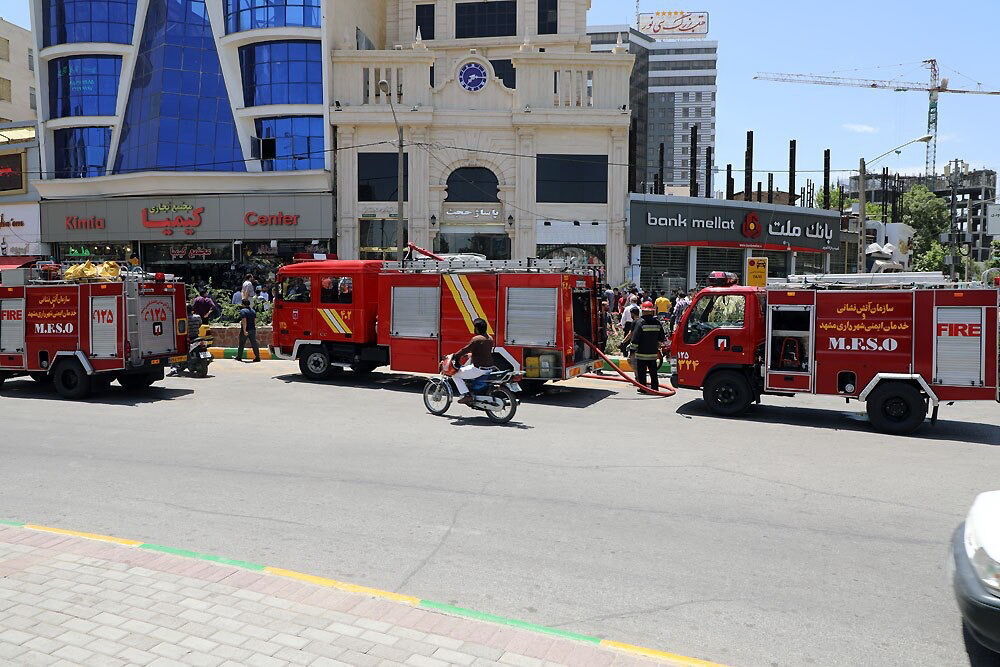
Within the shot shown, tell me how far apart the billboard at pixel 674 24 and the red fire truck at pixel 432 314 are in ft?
457

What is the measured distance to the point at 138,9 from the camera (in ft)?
119

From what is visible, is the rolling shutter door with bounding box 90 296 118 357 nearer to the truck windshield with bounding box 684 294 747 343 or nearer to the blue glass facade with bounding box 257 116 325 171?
the truck windshield with bounding box 684 294 747 343

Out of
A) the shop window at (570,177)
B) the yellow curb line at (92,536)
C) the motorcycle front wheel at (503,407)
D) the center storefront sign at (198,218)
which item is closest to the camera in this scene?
the yellow curb line at (92,536)

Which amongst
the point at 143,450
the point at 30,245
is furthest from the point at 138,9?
the point at 143,450

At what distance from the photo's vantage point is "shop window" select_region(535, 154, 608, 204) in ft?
114

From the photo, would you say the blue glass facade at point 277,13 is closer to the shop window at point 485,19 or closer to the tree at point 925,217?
the shop window at point 485,19

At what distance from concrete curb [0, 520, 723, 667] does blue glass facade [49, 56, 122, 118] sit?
3638 centimetres

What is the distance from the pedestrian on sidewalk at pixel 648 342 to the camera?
15188 mm

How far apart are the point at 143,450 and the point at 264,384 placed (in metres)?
6.51

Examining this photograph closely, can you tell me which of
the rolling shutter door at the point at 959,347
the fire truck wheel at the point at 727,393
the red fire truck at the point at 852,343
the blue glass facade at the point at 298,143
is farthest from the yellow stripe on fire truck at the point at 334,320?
the blue glass facade at the point at 298,143

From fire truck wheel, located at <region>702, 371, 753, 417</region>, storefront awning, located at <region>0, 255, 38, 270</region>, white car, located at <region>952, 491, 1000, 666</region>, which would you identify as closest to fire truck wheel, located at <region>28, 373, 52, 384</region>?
fire truck wheel, located at <region>702, 371, 753, 417</region>

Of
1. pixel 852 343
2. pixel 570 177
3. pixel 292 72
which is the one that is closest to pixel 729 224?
pixel 570 177

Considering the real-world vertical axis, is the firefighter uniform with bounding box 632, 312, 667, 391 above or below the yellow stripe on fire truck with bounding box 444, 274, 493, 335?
below

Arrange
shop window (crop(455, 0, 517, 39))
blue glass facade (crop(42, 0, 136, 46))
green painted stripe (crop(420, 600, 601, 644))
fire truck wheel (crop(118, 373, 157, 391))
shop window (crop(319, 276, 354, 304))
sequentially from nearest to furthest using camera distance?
green painted stripe (crop(420, 600, 601, 644))
fire truck wheel (crop(118, 373, 157, 391))
shop window (crop(319, 276, 354, 304))
blue glass facade (crop(42, 0, 136, 46))
shop window (crop(455, 0, 517, 39))
